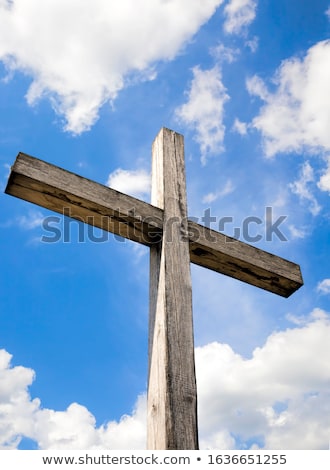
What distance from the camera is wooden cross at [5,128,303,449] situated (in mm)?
1915

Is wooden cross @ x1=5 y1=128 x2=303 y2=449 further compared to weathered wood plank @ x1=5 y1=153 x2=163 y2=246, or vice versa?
weathered wood plank @ x1=5 y1=153 x2=163 y2=246

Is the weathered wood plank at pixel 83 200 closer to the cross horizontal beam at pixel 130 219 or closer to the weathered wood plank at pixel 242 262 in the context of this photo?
the cross horizontal beam at pixel 130 219

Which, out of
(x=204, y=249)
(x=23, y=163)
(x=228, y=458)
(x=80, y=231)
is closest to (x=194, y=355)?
(x=228, y=458)

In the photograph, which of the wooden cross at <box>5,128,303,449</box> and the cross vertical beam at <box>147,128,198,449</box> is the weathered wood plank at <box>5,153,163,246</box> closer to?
the wooden cross at <box>5,128,303,449</box>

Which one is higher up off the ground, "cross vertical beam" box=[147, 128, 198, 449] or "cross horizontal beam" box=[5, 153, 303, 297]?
"cross horizontal beam" box=[5, 153, 303, 297]

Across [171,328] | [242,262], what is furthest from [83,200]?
[242,262]

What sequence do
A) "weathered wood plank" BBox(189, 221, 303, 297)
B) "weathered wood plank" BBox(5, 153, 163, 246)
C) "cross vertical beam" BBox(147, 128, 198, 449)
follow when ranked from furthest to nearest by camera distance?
"weathered wood plank" BBox(189, 221, 303, 297) < "weathered wood plank" BBox(5, 153, 163, 246) < "cross vertical beam" BBox(147, 128, 198, 449)

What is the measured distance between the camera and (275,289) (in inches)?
114

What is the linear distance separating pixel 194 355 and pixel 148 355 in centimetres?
23

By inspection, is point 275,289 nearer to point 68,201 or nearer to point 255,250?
point 255,250

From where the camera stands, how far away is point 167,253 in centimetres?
237

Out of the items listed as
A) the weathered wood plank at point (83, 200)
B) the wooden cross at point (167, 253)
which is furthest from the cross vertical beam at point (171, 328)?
the weathered wood plank at point (83, 200)

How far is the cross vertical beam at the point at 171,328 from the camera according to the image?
6.08ft

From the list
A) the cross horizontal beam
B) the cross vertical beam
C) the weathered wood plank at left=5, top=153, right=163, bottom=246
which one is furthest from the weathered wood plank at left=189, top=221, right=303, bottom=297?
the weathered wood plank at left=5, top=153, right=163, bottom=246
